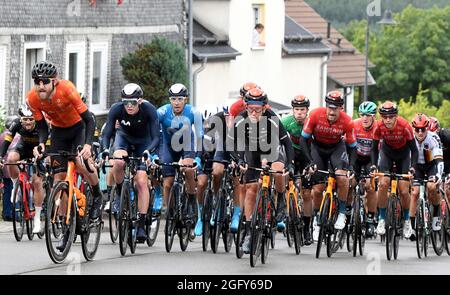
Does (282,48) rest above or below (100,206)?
above

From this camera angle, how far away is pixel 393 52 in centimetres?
11644

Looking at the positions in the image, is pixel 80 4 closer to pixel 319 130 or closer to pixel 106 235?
pixel 106 235

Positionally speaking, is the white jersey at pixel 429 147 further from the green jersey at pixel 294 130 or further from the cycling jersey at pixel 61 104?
the cycling jersey at pixel 61 104

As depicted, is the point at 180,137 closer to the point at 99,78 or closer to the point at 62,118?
the point at 62,118

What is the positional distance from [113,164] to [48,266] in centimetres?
206

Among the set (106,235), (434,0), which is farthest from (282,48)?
(434,0)

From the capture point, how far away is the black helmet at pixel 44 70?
54.5 ft

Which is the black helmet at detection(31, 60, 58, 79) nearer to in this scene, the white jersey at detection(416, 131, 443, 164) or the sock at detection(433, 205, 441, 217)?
the sock at detection(433, 205, 441, 217)

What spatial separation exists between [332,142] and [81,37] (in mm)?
19412

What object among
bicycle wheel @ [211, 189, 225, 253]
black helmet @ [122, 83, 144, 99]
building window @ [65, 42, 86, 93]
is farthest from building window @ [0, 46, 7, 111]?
black helmet @ [122, 83, 144, 99]

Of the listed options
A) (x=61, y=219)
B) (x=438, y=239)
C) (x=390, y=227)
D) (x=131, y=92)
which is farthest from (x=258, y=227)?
(x=438, y=239)

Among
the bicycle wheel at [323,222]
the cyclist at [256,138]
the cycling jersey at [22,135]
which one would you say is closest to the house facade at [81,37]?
the cycling jersey at [22,135]

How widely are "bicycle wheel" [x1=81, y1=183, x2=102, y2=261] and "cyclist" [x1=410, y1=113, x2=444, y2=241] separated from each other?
16.9 feet

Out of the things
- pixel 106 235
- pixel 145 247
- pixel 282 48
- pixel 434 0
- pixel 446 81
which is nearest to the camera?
pixel 145 247
